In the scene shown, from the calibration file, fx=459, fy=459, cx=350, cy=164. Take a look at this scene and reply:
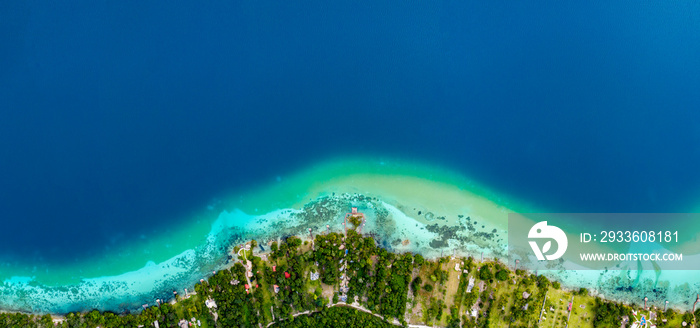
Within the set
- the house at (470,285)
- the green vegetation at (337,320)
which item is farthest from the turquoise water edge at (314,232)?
the green vegetation at (337,320)

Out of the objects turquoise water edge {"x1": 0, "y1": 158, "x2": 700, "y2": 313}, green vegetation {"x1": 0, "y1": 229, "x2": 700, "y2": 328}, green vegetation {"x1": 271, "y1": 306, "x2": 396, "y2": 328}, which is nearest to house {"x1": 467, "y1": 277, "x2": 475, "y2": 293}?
green vegetation {"x1": 0, "y1": 229, "x2": 700, "y2": 328}

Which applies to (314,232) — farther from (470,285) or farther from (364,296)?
(470,285)

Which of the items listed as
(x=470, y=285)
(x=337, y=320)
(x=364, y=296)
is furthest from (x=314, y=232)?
(x=470, y=285)

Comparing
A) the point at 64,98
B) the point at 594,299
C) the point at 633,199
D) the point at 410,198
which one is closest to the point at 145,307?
the point at 64,98

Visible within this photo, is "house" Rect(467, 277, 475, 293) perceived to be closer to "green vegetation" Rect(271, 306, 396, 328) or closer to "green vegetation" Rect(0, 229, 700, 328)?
"green vegetation" Rect(0, 229, 700, 328)

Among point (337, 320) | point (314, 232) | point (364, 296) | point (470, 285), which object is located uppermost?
point (314, 232)

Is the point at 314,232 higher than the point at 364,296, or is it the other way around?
the point at 314,232

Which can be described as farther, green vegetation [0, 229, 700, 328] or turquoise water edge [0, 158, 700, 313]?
turquoise water edge [0, 158, 700, 313]

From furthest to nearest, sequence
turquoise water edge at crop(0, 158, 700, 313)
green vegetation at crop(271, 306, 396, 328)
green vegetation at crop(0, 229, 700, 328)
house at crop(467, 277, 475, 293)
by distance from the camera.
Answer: turquoise water edge at crop(0, 158, 700, 313) < house at crop(467, 277, 475, 293) < green vegetation at crop(0, 229, 700, 328) < green vegetation at crop(271, 306, 396, 328)

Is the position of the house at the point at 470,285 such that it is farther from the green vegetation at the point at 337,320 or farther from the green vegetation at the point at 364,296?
the green vegetation at the point at 337,320
